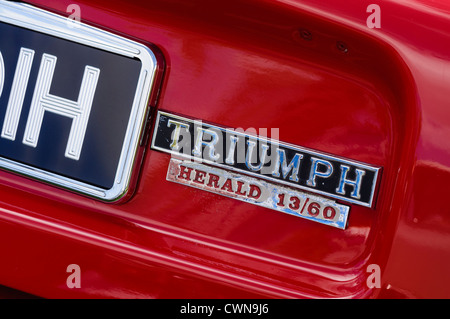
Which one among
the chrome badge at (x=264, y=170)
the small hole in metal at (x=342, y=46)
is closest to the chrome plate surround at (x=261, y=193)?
the chrome badge at (x=264, y=170)

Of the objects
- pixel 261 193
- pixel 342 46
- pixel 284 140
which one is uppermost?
pixel 342 46

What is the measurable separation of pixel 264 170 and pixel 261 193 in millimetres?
52

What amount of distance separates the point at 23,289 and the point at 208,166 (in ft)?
1.63

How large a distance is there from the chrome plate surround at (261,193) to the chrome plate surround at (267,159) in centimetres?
2

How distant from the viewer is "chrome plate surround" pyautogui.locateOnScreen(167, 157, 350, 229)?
1.23 m

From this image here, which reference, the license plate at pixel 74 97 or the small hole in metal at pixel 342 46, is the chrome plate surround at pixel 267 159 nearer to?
the license plate at pixel 74 97

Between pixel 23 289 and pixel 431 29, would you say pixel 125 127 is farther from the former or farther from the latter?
pixel 431 29

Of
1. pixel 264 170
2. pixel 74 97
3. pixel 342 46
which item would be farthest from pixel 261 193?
pixel 74 97

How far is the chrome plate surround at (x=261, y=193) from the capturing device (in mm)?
1227

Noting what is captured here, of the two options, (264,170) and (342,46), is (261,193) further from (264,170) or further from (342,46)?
(342,46)

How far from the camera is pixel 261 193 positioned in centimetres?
124

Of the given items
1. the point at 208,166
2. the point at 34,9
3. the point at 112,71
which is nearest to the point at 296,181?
the point at 208,166

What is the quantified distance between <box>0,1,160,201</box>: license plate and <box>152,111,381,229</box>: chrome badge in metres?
0.08

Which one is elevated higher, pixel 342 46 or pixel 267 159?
pixel 342 46
